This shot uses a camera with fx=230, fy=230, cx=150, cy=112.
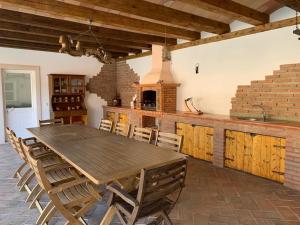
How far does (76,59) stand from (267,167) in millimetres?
5772

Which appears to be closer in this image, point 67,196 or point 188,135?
point 67,196

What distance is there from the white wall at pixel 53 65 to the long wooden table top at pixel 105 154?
3522 millimetres

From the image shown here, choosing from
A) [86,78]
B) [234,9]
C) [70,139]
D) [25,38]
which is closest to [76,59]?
[86,78]

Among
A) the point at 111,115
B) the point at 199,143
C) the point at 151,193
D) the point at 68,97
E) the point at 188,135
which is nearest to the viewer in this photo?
the point at 151,193

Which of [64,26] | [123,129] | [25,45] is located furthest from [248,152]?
[25,45]

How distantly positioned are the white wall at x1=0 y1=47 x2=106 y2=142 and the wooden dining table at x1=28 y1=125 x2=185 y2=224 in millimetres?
3453

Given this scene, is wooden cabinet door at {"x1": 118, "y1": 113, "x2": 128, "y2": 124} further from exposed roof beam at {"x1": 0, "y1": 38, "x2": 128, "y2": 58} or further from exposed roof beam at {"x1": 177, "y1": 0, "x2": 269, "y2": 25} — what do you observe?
exposed roof beam at {"x1": 177, "y1": 0, "x2": 269, "y2": 25}

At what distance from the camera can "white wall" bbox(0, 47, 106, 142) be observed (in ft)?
19.6

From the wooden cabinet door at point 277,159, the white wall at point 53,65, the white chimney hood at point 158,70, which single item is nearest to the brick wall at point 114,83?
the white wall at point 53,65

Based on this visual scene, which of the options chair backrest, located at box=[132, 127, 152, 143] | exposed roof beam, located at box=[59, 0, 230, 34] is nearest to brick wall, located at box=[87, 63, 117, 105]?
exposed roof beam, located at box=[59, 0, 230, 34]

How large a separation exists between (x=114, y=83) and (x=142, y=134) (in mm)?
4756

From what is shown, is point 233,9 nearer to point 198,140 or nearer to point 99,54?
point 99,54

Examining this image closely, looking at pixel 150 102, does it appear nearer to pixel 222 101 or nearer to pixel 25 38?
pixel 222 101

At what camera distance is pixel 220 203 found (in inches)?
110
